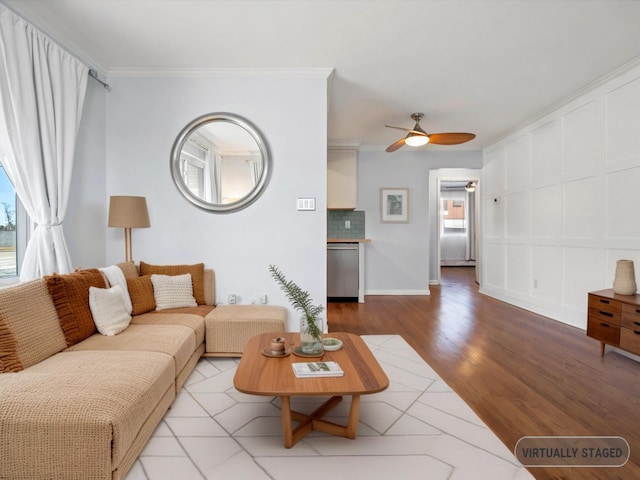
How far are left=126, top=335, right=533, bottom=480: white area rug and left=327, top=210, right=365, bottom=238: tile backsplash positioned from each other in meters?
4.07

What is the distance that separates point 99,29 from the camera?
8.70 ft

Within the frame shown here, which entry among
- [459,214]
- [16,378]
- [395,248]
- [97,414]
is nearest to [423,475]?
[97,414]

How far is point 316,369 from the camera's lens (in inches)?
68.7

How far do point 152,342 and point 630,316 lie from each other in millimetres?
3566

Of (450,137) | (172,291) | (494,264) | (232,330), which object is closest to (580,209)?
(450,137)

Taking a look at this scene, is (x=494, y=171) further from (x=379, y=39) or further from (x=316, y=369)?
(x=316, y=369)

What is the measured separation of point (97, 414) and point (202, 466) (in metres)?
0.57

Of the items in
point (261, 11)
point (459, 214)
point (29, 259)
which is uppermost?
point (261, 11)

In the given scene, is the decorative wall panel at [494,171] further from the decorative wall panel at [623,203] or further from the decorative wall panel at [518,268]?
the decorative wall panel at [623,203]

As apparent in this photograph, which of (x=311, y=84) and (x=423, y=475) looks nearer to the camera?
(x=423, y=475)

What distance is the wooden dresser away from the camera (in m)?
2.71

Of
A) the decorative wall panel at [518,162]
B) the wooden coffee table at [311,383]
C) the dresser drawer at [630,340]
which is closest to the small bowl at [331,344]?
the wooden coffee table at [311,383]

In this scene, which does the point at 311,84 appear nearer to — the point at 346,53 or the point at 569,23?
the point at 346,53

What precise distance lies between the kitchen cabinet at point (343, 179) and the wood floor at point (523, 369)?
6.25 ft
